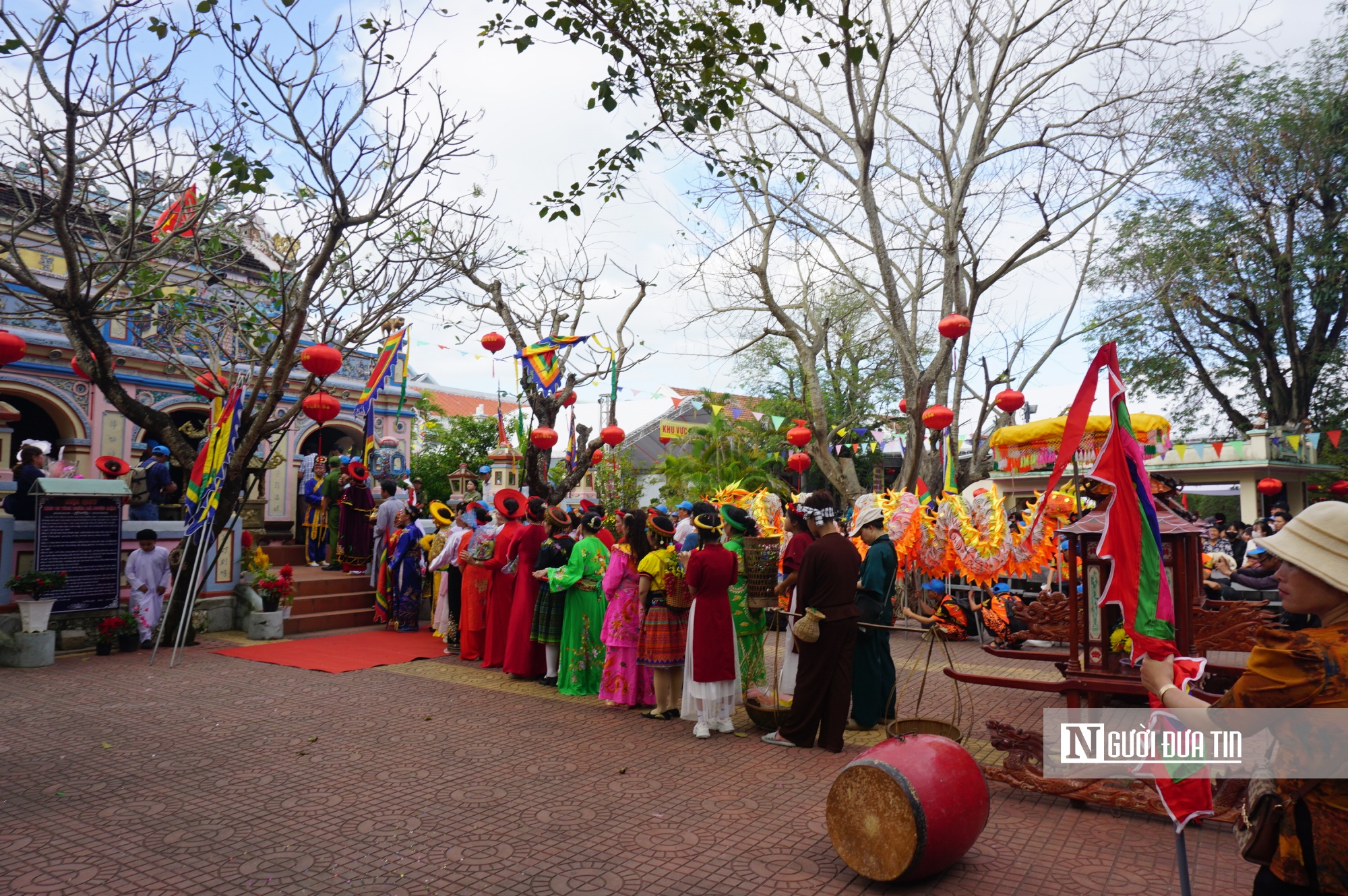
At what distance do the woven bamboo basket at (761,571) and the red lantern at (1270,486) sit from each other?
1494 cm

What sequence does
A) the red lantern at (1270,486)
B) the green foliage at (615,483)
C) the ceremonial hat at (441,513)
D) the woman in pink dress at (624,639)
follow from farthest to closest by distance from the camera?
the green foliage at (615,483) → the red lantern at (1270,486) → the ceremonial hat at (441,513) → the woman in pink dress at (624,639)

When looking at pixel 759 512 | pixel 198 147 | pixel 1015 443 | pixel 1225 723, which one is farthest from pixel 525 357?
pixel 1225 723

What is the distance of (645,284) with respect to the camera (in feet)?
56.3

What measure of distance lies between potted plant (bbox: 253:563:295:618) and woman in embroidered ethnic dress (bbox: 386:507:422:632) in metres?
1.34

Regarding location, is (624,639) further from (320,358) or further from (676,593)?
(320,358)

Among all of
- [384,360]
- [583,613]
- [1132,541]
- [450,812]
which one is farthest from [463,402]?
[1132,541]

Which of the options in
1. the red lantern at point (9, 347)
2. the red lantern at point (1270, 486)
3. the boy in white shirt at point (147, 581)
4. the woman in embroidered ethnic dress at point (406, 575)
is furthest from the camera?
the red lantern at point (1270, 486)

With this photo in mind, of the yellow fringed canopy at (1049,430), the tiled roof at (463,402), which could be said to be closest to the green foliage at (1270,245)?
the yellow fringed canopy at (1049,430)

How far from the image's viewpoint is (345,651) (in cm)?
983

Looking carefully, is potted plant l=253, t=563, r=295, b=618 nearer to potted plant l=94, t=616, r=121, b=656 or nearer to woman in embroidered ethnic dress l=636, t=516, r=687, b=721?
potted plant l=94, t=616, r=121, b=656

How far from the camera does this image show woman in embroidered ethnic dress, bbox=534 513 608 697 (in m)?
7.91

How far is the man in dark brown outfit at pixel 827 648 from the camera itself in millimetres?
5797

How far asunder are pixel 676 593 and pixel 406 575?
605 cm

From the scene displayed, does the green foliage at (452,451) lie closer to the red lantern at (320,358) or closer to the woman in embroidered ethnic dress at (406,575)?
the woman in embroidered ethnic dress at (406,575)
